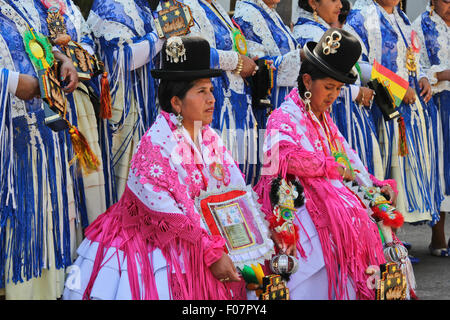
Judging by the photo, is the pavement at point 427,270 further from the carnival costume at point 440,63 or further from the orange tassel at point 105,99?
the orange tassel at point 105,99

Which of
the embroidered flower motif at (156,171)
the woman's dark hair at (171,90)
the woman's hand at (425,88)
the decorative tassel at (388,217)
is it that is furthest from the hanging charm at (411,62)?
the embroidered flower motif at (156,171)

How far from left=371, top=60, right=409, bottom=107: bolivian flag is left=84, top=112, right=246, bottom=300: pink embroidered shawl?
234cm

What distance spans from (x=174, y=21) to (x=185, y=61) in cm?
93

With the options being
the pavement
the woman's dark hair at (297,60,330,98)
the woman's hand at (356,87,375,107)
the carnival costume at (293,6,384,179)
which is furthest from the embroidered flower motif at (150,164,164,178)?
the woman's hand at (356,87,375,107)

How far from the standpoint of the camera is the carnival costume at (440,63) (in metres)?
5.80

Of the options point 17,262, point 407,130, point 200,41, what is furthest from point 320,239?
point 407,130

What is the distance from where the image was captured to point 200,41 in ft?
10.8

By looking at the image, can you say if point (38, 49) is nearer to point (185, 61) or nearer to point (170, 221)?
point (185, 61)

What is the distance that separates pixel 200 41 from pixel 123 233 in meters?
0.96

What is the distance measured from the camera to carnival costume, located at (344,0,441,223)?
539 cm

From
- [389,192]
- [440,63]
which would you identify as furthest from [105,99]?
[440,63]

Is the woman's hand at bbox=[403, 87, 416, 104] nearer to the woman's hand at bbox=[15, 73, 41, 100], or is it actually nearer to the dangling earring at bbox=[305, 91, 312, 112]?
the dangling earring at bbox=[305, 91, 312, 112]

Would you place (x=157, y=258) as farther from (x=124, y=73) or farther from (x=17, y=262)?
(x=124, y=73)

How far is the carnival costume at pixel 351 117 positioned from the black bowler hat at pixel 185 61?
1929mm
